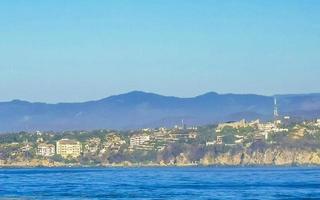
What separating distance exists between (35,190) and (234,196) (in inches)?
893

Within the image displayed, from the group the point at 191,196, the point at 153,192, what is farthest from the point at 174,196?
the point at 153,192

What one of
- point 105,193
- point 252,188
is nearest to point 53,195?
point 105,193

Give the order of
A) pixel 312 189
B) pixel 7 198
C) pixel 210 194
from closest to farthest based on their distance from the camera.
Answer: pixel 7 198 → pixel 210 194 → pixel 312 189

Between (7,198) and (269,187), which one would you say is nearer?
(7,198)

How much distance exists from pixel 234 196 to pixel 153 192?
33.9 feet

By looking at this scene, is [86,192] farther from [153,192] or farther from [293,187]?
[293,187]

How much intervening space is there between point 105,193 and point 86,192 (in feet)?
8.06

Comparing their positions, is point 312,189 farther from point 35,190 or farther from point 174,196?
point 35,190

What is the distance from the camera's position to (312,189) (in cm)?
9638

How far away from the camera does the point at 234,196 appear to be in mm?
85688

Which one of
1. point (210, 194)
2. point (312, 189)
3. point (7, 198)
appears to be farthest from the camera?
point (312, 189)

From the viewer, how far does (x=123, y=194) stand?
90.2m

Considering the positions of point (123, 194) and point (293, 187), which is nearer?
point (123, 194)

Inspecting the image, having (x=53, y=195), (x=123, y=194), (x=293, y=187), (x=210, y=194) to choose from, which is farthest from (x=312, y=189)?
(x=53, y=195)
